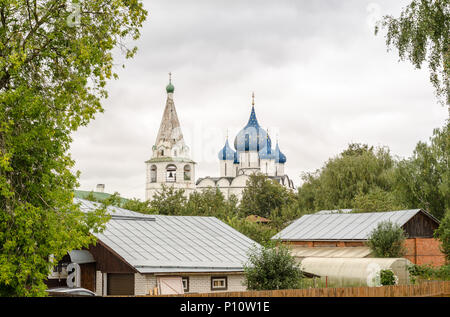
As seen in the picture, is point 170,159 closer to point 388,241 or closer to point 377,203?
point 377,203

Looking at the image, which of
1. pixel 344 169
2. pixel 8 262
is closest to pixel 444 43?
pixel 8 262

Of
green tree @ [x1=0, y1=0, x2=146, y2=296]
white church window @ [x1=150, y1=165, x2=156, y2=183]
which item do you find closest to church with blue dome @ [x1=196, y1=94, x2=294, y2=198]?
white church window @ [x1=150, y1=165, x2=156, y2=183]

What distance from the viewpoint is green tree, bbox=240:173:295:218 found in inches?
3442

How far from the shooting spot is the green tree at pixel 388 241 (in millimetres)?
35438

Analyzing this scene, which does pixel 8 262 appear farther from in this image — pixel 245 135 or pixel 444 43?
pixel 245 135

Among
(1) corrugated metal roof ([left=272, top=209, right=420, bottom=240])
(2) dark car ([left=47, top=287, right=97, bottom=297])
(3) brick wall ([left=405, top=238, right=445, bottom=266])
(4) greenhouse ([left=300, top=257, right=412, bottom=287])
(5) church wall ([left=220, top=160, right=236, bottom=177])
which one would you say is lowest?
(2) dark car ([left=47, top=287, right=97, bottom=297])

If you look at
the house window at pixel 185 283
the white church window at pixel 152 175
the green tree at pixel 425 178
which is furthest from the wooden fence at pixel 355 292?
the white church window at pixel 152 175

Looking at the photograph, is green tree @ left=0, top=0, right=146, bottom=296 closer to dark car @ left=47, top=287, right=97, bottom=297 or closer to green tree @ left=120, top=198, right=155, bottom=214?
dark car @ left=47, top=287, right=97, bottom=297

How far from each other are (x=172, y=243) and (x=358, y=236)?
14630 mm

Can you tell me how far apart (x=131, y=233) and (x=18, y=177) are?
13.9 metres

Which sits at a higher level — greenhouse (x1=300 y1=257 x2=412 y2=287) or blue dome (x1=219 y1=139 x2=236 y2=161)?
blue dome (x1=219 y1=139 x2=236 y2=161)

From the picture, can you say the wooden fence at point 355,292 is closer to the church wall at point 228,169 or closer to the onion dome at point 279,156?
the church wall at point 228,169

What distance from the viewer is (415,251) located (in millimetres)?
38250
